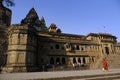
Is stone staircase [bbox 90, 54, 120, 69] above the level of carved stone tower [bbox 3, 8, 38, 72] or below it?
below

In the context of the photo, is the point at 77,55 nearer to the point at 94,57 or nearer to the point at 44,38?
the point at 94,57

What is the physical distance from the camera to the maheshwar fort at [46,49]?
26375 mm

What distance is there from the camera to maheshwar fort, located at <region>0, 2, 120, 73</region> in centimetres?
2638

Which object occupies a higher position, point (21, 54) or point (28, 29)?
point (28, 29)

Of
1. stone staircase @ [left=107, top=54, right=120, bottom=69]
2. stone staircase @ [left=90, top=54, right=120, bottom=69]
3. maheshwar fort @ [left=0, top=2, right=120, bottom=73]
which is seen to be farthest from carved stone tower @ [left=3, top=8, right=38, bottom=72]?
stone staircase @ [left=107, top=54, right=120, bottom=69]

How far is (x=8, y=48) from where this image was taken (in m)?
27.4

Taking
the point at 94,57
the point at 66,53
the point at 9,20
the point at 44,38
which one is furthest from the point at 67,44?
the point at 9,20

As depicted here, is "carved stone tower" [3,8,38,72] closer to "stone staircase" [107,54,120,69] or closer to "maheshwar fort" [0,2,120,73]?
"maheshwar fort" [0,2,120,73]

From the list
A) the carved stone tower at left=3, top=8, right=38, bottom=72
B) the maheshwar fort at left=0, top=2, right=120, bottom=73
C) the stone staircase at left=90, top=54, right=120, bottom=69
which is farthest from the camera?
the stone staircase at left=90, top=54, right=120, bottom=69

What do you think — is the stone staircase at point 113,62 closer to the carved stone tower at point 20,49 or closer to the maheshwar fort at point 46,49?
the maheshwar fort at point 46,49

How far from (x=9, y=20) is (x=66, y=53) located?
2155 centimetres

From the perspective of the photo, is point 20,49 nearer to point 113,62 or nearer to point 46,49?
point 46,49

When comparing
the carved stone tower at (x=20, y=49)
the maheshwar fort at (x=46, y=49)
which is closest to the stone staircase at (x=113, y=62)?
the maheshwar fort at (x=46, y=49)

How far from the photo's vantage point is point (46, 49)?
3466cm
